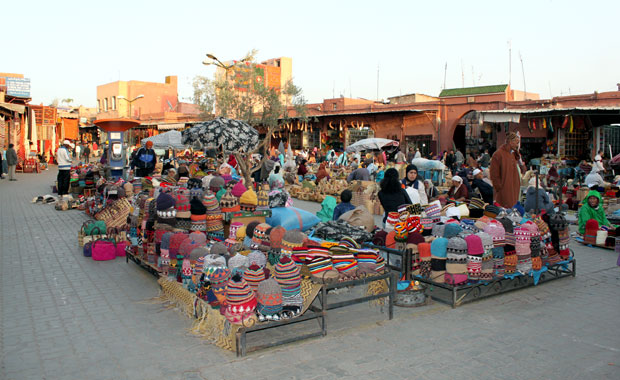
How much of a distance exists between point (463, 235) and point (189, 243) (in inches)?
124

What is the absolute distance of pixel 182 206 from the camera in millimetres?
6238

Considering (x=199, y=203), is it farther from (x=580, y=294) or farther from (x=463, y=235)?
(x=580, y=294)

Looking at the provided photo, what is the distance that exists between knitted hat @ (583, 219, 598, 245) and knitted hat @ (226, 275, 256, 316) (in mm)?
7479

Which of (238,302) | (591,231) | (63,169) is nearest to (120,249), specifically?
(238,302)

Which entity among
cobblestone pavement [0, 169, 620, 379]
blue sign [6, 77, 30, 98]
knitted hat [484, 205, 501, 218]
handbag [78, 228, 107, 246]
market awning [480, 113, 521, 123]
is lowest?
cobblestone pavement [0, 169, 620, 379]

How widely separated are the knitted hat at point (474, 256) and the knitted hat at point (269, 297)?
7.88 feet

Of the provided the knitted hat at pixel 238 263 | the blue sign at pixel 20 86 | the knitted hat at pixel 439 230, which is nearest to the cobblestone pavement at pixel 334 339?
the knitted hat at pixel 238 263

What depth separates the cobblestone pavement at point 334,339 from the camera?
13.1 ft

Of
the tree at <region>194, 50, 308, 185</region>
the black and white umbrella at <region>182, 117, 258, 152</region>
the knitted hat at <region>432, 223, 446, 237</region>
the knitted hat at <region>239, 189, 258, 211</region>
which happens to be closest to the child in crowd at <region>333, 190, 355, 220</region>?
the knitted hat at <region>239, 189, 258, 211</region>

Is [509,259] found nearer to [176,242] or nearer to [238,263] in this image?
[238,263]

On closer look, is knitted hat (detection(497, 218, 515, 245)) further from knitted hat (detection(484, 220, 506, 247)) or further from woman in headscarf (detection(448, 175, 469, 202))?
woman in headscarf (detection(448, 175, 469, 202))

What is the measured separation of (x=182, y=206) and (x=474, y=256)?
3.60 m

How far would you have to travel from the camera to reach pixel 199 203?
641 centimetres

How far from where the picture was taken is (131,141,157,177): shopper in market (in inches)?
521
